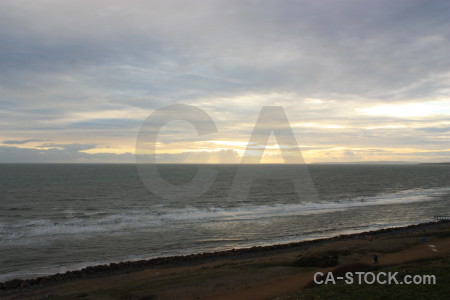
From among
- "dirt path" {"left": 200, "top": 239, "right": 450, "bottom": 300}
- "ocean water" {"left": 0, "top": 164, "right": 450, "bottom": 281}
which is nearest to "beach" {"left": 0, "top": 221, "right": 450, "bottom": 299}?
"dirt path" {"left": 200, "top": 239, "right": 450, "bottom": 300}

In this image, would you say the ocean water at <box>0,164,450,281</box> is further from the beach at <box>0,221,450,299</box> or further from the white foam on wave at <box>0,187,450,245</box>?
the beach at <box>0,221,450,299</box>

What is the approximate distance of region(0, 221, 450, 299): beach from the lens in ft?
53.9

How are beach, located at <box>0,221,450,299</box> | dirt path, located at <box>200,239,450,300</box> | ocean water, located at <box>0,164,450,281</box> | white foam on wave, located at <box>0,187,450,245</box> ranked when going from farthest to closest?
white foam on wave, located at <box>0,187,450,245</box>
ocean water, located at <box>0,164,450,281</box>
beach, located at <box>0,221,450,299</box>
dirt path, located at <box>200,239,450,300</box>

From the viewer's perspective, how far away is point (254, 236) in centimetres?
3028

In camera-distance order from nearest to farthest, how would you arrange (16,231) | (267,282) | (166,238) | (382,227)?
(267,282) < (166,238) < (16,231) < (382,227)

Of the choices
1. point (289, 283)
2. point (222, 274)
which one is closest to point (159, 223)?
point (222, 274)

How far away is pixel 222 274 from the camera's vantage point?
18.7 metres

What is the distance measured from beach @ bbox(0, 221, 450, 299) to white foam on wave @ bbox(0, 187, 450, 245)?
1128 cm

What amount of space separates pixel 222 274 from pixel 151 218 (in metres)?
21.9

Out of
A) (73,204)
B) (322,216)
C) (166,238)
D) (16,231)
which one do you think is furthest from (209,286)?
(73,204)

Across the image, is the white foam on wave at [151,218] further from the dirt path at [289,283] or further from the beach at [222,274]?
the dirt path at [289,283]

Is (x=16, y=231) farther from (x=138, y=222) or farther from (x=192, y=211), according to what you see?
(x=192, y=211)

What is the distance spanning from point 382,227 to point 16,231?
122ft

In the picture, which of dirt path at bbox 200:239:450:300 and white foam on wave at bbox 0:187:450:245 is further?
white foam on wave at bbox 0:187:450:245
